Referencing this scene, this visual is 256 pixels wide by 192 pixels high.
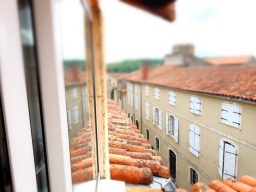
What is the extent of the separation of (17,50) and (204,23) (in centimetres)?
109

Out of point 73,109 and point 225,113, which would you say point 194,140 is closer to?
point 225,113

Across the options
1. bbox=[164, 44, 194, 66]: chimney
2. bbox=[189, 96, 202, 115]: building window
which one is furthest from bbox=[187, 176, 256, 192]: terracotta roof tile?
bbox=[164, 44, 194, 66]: chimney

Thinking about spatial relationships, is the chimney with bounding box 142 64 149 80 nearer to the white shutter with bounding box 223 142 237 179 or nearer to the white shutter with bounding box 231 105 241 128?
the white shutter with bounding box 231 105 241 128

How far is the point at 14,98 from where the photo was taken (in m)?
0.35

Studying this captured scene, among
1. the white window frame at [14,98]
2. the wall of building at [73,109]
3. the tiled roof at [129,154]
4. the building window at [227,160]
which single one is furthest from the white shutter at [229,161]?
the white window frame at [14,98]

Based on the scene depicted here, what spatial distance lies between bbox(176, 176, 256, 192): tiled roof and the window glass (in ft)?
4.49

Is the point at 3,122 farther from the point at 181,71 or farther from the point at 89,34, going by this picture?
the point at 181,71

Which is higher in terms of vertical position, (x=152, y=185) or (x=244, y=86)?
(x=244, y=86)

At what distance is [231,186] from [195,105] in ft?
2.06

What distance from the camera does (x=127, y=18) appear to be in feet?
4.07

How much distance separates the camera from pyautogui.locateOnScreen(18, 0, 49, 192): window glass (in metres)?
0.40

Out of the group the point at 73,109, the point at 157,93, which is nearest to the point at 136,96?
the point at 157,93

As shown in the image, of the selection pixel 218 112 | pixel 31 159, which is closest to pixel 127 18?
pixel 218 112

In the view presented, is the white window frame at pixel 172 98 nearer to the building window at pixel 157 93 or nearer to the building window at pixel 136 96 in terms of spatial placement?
the building window at pixel 157 93
